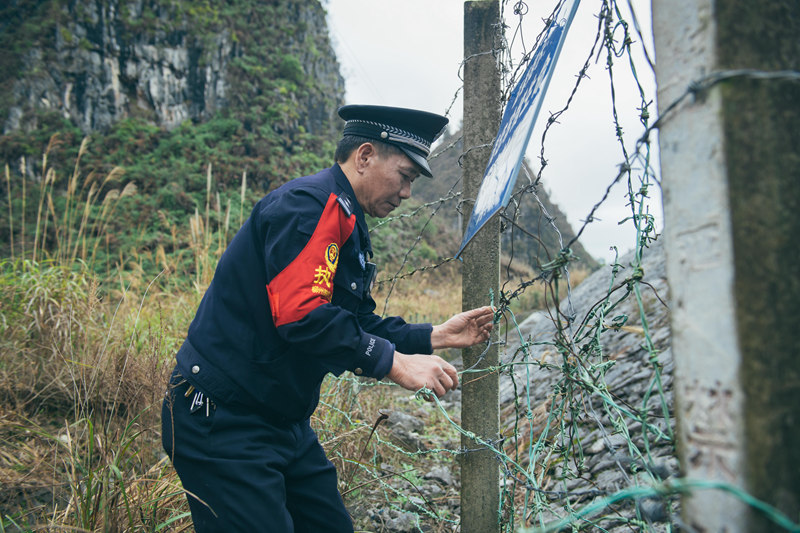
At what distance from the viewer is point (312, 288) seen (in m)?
1.23

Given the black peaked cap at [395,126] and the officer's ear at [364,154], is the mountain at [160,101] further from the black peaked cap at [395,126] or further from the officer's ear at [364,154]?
the officer's ear at [364,154]

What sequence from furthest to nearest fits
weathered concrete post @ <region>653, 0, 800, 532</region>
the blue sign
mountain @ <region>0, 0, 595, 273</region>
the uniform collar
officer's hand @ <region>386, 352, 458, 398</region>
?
mountain @ <region>0, 0, 595, 273</region>, the uniform collar, officer's hand @ <region>386, 352, 458, 398</region>, the blue sign, weathered concrete post @ <region>653, 0, 800, 532</region>

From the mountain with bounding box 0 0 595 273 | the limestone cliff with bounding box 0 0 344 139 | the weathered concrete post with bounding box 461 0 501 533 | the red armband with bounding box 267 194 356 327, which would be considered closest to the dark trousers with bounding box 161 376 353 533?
the red armband with bounding box 267 194 356 327

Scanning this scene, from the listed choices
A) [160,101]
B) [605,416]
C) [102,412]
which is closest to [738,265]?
[605,416]

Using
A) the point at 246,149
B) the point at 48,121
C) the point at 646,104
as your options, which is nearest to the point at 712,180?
the point at 646,104

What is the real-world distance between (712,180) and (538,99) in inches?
17.8

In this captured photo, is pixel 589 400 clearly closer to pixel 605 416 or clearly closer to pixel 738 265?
pixel 738 265

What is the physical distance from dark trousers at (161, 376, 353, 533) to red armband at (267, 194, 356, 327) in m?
0.37

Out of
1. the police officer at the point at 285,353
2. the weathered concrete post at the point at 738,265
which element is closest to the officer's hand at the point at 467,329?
the police officer at the point at 285,353

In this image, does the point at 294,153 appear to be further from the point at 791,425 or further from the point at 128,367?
the point at 791,425

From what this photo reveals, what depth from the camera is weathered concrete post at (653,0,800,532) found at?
0.51 m

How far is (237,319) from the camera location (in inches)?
55.1

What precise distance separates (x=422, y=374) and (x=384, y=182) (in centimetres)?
68

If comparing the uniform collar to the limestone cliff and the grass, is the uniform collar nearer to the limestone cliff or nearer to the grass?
the grass
